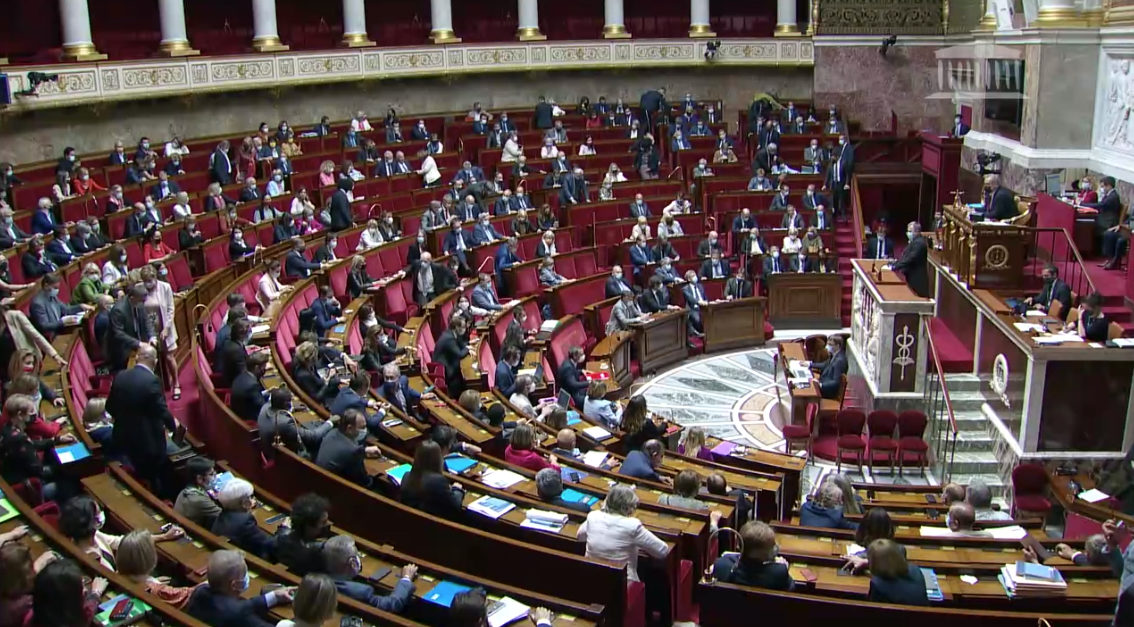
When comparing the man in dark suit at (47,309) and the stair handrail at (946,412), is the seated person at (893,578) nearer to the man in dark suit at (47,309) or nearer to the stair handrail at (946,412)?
the stair handrail at (946,412)

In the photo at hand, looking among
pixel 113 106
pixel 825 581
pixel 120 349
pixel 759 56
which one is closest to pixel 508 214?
pixel 113 106

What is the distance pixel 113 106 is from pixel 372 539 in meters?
12.8

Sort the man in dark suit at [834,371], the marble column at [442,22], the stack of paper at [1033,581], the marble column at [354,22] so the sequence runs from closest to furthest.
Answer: the stack of paper at [1033,581] → the man in dark suit at [834,371] → the marble column at [354,22] → the marble column at [442,22]

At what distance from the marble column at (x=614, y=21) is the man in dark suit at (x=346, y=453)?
57.4 ft

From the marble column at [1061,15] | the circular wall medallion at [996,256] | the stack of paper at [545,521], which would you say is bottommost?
the stack of paper at [545,521]

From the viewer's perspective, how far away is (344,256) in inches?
543

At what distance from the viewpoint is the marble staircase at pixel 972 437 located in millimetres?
10438

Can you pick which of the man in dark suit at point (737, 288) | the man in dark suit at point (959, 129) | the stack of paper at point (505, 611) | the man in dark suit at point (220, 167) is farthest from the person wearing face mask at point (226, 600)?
the man in dark suit at point (959, 129)

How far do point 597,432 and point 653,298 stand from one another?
560 centimetres

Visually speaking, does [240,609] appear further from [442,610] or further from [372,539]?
[372,539]

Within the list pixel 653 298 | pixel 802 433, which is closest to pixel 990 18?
pixel 653 298

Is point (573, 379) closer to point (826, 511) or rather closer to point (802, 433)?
point (802, 433)

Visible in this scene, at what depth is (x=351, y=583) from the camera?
17.0ft

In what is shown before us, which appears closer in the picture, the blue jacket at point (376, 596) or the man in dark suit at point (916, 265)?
the blue jacket at point (376, 596)
